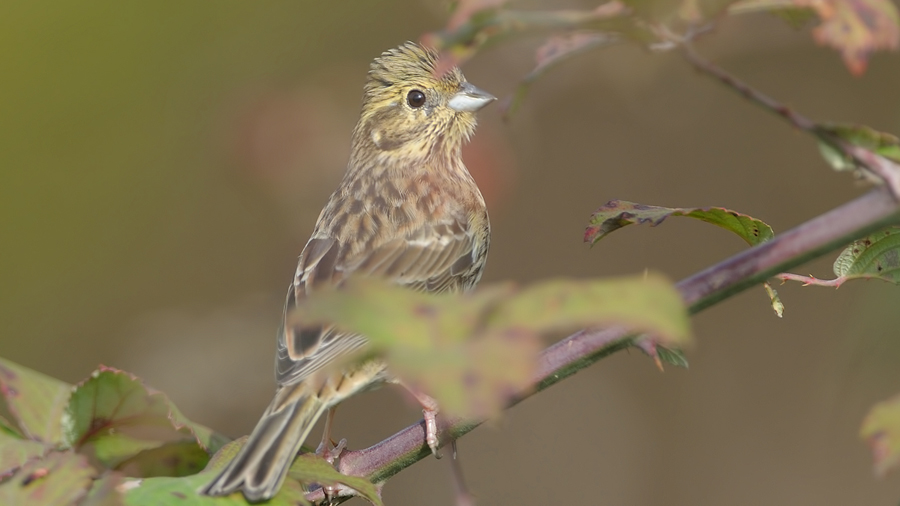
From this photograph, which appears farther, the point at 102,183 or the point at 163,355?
the point at 102,183

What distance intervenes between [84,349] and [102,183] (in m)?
0.81

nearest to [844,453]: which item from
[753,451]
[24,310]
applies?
[753,451]

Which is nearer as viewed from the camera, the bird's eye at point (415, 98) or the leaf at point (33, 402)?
the leaf at point (33, 402)

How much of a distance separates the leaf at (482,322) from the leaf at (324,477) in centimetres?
61

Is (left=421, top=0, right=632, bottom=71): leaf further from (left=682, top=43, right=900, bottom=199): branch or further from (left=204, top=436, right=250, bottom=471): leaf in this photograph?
(left=204, top=436, right=250, bottom=471): leaf

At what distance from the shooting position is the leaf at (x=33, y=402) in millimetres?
1887

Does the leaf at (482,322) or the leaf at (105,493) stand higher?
the leaf at (105,493)

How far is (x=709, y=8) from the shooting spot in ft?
4.46

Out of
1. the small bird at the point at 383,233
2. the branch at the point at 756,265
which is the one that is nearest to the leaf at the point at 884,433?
the branch at the point at 756,265

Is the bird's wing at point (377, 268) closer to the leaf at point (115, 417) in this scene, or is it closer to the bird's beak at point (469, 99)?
the bird's beak at point (469, 99)

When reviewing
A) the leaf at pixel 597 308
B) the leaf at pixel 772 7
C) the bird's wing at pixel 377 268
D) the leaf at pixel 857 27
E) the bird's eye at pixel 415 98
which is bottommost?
the leaf at pixel 597 308

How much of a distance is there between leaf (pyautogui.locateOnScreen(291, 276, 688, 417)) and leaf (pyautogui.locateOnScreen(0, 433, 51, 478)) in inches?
33.2

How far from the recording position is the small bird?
7.18ft

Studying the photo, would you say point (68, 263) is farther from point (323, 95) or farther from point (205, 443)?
point (205, 443)
